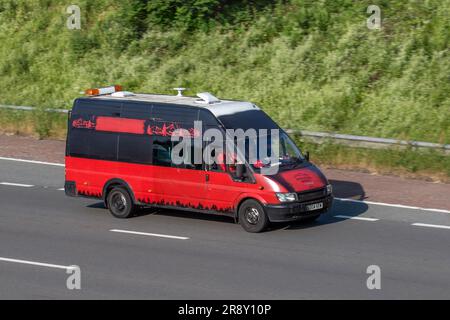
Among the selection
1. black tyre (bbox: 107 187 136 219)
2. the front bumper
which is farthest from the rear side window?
the front bumper

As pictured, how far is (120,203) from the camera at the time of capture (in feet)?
63.2

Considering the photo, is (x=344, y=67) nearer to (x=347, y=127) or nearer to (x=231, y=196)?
(x=347, y=127)

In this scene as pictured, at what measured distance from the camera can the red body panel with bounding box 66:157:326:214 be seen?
17.5 metres

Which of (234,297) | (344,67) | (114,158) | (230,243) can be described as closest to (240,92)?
(344,67)

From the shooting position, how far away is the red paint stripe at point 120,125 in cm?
1884

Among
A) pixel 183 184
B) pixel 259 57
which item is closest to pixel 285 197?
pixel 183 184

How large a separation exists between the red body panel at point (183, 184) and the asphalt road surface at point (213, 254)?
1.73 ft

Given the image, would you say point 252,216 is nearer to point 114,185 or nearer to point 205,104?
point 205,104

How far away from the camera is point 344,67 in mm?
27609

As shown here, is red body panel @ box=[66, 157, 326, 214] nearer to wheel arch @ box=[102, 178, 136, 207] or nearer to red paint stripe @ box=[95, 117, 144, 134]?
wheel arch @ box=[102, 178, 136, 207]
